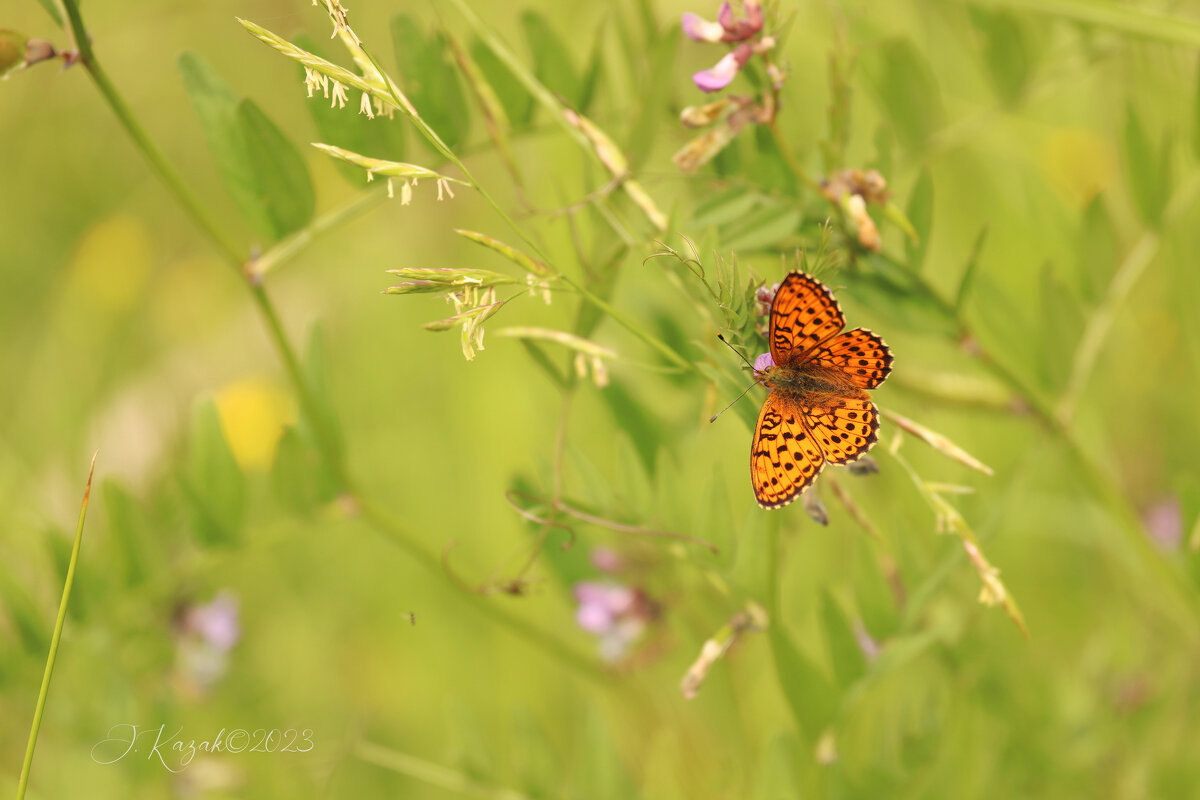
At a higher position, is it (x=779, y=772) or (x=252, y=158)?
(x=252, y=158)

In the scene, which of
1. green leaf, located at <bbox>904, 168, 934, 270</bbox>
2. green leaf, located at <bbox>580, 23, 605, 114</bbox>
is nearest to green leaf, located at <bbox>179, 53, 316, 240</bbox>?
green leaf, located at <bbox>580, 23, 605, 114</bbox>

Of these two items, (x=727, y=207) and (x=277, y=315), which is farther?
(x=277, y=315)

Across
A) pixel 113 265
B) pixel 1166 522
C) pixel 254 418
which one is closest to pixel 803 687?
pixel 1166 522

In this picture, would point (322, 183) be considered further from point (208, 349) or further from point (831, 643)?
point (831, 643)

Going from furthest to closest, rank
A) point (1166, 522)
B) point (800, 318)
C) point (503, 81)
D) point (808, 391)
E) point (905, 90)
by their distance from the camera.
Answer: point (1166, 522) < point (905, 90) < point (503, 81) < point (808, 391) < point (800, 318)

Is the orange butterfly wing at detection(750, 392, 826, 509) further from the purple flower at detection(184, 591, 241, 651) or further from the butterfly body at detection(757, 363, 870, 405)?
the purple flower at detection(184, 591, 241, 651)

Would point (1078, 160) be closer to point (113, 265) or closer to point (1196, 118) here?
point (1196, 118)

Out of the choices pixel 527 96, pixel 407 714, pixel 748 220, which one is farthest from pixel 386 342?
pixel 748 220
